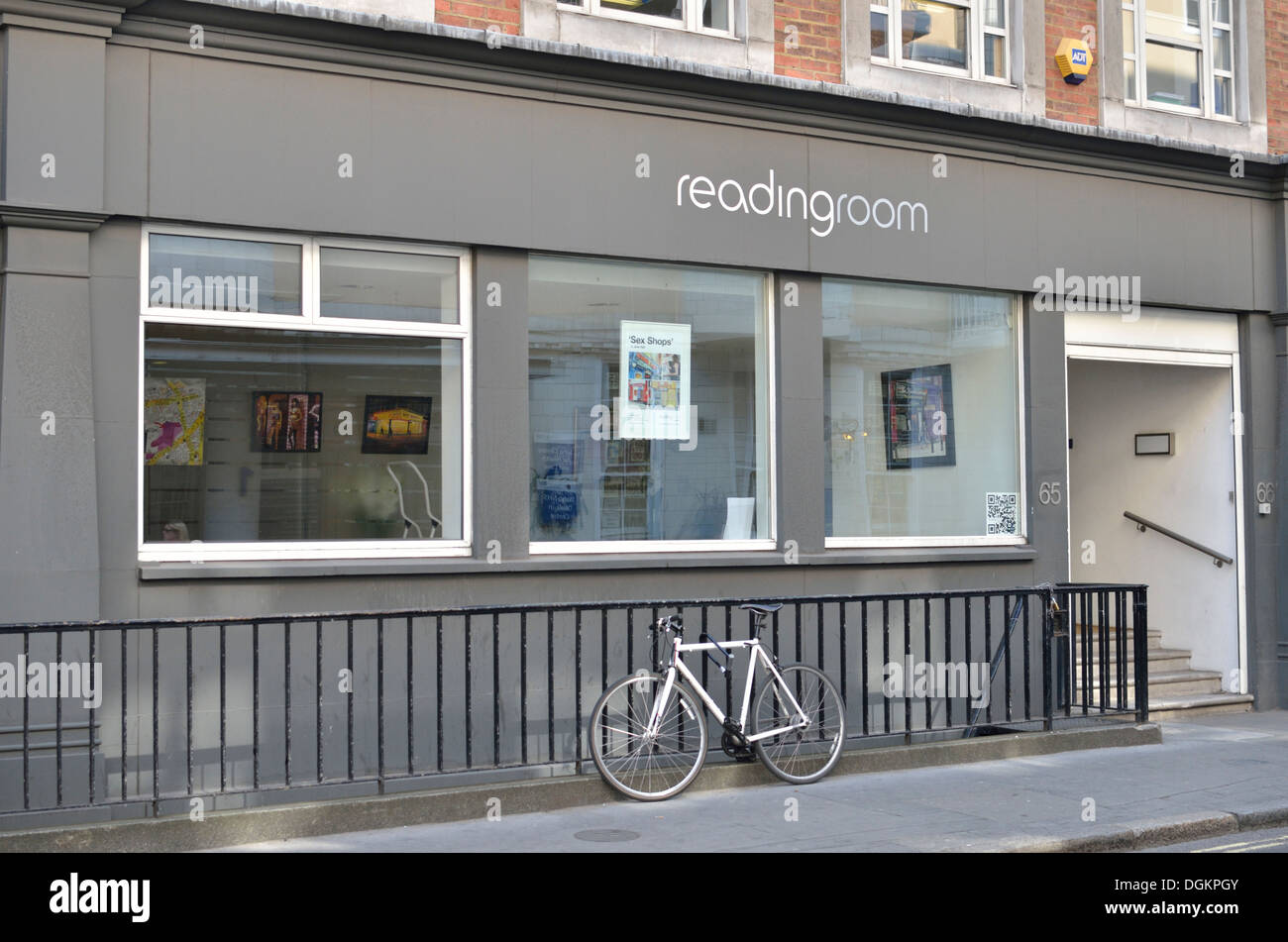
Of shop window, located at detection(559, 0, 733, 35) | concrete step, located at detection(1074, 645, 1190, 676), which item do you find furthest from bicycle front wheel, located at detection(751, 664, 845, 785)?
concrete step, located at detection(1074, 645, 1190, 676)

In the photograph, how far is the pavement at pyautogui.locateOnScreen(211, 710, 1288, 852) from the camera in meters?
7.44

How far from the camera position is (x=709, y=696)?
8984 mm

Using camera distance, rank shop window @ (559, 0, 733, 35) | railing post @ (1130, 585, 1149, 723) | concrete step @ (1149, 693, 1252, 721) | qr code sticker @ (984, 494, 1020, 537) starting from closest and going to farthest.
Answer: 1. shop window @ (559, 0, 733, 35)
2. railing post @ (1130, 585, 1149, 723)
3. qr code sticker @ (984, 494, 1020, 537)
4. concrete step @ (1149, 693, 1252, 721)

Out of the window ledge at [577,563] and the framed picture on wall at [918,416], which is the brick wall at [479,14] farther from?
the framed picture on wall at [918,416]

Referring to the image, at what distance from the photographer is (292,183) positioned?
30.2ft

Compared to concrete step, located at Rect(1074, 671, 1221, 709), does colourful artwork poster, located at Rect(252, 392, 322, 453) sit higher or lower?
higher

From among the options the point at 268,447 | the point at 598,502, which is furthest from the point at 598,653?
the point at 268,447

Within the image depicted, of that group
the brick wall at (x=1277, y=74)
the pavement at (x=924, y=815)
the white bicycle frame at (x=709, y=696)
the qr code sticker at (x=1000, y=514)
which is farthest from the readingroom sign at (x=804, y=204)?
the brick wall at (x=1277, y=74)

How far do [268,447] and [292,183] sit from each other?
171cm

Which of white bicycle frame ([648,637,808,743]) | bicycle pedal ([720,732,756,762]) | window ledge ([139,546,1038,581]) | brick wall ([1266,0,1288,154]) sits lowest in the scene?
bicycle pedal ([720,732,756,762])

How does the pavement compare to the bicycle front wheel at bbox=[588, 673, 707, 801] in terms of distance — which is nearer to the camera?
the pavement

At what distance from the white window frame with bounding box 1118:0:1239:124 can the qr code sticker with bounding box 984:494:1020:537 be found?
12.6 ft

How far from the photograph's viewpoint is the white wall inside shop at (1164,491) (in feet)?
45.0

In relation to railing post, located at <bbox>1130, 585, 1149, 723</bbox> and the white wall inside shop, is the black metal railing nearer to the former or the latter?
railing post, located at <bbox>1130, 585, 1149, 723</bbox>
